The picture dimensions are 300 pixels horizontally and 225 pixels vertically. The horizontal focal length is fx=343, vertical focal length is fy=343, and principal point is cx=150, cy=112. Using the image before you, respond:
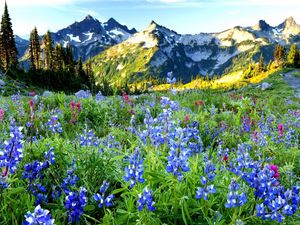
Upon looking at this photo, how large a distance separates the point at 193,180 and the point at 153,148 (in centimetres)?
108

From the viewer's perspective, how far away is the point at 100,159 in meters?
3.88

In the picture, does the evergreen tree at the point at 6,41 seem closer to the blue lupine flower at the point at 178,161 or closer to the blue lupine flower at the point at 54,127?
the blue lupine flower at the point at 54,127

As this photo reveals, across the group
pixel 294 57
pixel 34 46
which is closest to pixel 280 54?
pixel 294 57

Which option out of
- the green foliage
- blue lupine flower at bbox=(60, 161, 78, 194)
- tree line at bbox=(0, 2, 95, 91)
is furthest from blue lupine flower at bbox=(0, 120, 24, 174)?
the green foliage

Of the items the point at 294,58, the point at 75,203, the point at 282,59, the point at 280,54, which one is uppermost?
the point at 75,203

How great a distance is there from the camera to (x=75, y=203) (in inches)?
105

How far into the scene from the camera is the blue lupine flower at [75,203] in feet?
8.67

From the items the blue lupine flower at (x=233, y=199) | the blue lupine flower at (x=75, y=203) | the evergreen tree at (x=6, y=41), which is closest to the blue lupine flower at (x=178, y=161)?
the blue lupine flower at (x=233, y=199)

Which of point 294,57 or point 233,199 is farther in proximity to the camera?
point 294,57

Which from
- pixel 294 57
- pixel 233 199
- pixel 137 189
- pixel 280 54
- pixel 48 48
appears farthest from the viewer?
pixel 280 54

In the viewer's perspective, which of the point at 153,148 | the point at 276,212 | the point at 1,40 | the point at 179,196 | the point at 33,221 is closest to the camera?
the point at 33,221

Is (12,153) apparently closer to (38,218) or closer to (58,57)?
(38,218)

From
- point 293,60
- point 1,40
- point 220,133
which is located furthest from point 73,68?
point 220,133

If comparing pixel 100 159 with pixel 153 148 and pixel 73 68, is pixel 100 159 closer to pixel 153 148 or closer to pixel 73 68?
pixel 153 148
